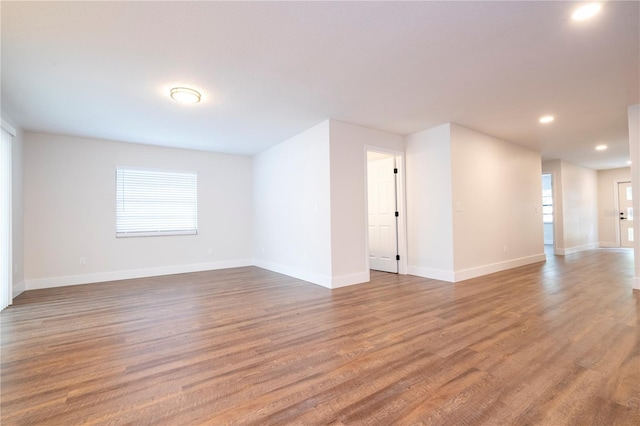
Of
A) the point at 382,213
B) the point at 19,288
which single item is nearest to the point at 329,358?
the point at 382,213

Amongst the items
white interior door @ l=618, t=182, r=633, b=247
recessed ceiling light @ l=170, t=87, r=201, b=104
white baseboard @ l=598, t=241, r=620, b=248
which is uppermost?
recessed ceiling light @ l=170, t=87, r=201, b=104

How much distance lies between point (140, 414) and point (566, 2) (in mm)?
3692

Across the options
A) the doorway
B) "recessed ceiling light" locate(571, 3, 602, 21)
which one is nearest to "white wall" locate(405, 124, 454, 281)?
"recessed ceiling light" locate(571, 3, 602, 21)

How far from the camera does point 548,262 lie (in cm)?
635

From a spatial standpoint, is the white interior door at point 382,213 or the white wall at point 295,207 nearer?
the white wall at point 295,207

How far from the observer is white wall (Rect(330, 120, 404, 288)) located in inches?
172

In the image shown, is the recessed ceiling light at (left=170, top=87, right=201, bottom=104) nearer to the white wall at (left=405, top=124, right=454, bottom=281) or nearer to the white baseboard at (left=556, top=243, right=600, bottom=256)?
the white wall at (left=405, top=124, right=454, bottom=281)

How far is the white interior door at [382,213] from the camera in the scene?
17.7 feet

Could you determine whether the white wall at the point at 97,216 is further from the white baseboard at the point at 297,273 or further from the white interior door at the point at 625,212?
the white interior door at the point at 625,212

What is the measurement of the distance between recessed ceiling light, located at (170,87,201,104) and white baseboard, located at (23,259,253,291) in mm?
3565

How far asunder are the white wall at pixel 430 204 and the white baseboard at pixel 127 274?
147 inches

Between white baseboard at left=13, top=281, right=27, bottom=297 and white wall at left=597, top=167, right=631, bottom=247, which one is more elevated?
white wall at left=597, top=167, right=631, bottom=247

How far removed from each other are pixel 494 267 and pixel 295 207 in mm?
3747

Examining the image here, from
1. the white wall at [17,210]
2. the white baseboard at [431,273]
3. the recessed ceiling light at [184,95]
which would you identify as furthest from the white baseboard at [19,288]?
the white baseboard at [431,273]
